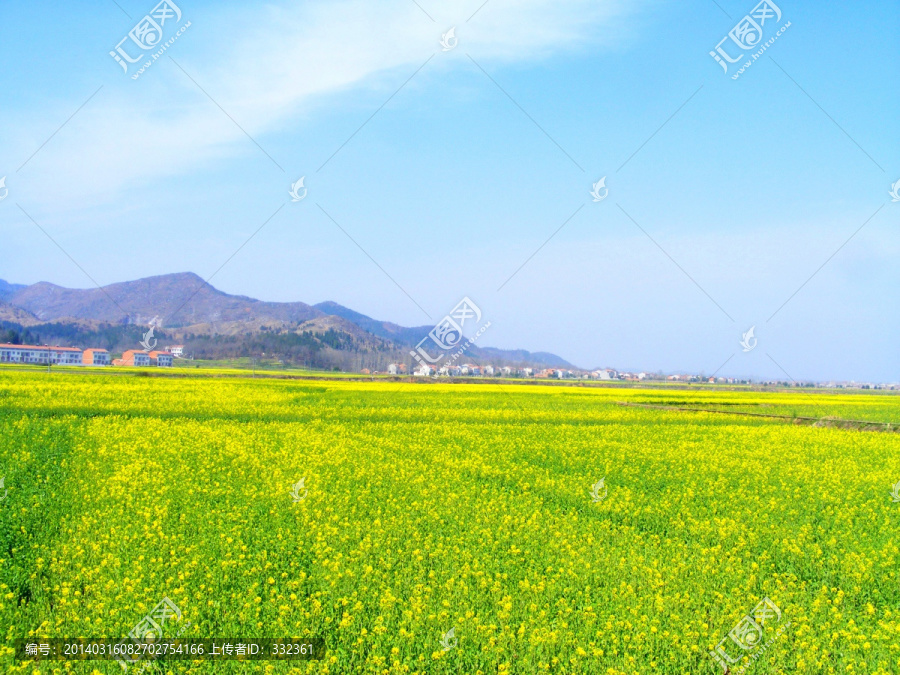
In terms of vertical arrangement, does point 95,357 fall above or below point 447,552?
above

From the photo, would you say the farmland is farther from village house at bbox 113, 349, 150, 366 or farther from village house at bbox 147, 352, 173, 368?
village house at bbox 147, 352, 173, 368

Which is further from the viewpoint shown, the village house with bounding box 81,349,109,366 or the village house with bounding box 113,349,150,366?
the village house with bounding box 81,349,109,366

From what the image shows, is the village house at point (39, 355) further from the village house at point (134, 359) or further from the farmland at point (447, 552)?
the farmland at point (447, 552)

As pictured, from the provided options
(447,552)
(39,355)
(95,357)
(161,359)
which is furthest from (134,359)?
(447,552)

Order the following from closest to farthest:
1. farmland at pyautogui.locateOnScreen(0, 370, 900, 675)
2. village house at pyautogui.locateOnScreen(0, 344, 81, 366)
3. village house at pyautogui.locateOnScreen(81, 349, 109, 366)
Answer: farmland at pyautogui.locateOnScreen(0, 370, 900, 675)
village house at pyautogui.locateOnScreen(0, 344, 81, 366)
village house at pyautogui.locateOnScreen(81, 349, 109, 366)

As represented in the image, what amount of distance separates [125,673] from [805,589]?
7.61 metres

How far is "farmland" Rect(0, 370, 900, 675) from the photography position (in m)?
5.95

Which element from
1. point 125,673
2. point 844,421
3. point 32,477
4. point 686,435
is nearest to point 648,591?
point 125,673

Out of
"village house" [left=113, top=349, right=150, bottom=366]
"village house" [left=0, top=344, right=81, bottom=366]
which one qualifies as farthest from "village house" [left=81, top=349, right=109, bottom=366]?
"village house" [left=113, top=349, right=150, bottom=366]

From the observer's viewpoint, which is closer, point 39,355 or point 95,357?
point 95,357

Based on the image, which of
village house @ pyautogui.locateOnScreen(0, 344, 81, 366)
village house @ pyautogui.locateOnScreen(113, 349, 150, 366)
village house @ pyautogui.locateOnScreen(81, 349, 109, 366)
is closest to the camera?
village house @ pyautogui.locateOnScreen(0, 344, 81, 366)

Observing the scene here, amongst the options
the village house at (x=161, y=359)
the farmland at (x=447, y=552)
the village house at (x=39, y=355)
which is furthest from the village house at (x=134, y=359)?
the farmland at (x=447, y=552)

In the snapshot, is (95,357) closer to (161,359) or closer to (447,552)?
(161,359)

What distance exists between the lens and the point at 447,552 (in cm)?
815
